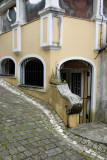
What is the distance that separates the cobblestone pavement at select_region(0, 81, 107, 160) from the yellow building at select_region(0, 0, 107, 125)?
0.67 metres

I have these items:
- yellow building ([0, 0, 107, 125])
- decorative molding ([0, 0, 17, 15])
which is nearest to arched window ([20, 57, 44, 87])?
yellow building ([0, 0, 107, 125])

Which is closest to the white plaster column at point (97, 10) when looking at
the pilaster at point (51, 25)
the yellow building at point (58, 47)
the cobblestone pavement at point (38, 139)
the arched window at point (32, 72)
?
the yellow building at point (58, 47)

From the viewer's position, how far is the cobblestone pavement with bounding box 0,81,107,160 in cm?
337

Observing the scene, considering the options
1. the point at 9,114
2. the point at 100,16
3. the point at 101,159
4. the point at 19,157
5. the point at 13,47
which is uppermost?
the point at 100,16

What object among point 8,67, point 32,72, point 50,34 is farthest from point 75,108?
point 8,67

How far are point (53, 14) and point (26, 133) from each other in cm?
439

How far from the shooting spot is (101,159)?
354 cm

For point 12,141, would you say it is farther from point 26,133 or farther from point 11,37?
point 11,37

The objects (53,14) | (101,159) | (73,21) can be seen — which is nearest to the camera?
(101,159)

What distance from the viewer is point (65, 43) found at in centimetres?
629

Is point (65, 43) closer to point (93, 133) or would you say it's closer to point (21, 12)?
point (21, 12)

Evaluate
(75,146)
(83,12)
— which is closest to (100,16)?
(83,12)

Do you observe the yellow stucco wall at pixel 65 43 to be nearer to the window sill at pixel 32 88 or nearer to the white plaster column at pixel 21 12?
the window sill at pixel 32 88

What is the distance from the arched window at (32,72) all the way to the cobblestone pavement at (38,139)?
89.4 inches
